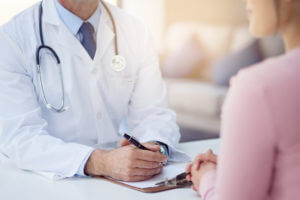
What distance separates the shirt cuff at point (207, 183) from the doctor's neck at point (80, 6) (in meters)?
0.81

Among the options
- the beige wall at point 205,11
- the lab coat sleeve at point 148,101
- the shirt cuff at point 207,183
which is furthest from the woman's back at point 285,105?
the beige wall at point 205,11

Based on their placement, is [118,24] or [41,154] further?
[118,24]

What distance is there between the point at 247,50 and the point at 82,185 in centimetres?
286

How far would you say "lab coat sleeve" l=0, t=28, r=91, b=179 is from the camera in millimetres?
1111

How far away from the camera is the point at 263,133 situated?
0.59 meters

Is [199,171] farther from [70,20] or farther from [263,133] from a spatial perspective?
[70,20]

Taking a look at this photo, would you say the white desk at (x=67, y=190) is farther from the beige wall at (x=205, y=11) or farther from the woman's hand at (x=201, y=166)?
the beige wall at (x=205, y=11)

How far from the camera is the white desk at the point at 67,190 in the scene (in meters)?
0.92

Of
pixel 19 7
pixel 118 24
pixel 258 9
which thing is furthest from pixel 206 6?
pixel 258 9

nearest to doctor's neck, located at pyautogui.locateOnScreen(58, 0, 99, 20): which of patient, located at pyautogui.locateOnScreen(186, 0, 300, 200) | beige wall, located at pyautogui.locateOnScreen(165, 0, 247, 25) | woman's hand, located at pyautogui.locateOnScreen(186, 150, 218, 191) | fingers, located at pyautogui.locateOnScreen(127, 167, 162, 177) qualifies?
fingers, located at pyautogui.locateOnScreen(127, 167, 162, 177)

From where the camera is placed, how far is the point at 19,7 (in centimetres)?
317

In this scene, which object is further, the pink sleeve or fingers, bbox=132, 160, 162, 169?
fingers, bbox=132, 160, 162, 169

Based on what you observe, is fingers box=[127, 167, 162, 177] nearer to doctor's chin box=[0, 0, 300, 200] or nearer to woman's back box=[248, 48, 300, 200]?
doctor's chin box=[0, 0, 300, 200]

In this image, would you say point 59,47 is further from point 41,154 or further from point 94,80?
point 41,154
